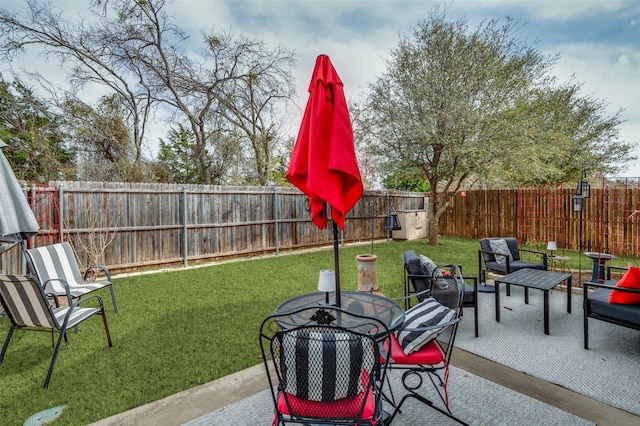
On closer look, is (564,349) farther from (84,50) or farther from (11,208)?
(84,50)

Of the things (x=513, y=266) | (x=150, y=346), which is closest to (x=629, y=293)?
(x=513, y=266)

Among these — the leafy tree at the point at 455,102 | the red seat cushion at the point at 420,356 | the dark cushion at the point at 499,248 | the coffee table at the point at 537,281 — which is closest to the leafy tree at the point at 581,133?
the leafy tree at the point at 455,102

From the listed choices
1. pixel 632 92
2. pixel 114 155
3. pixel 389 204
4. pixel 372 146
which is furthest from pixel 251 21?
pixel 632 92

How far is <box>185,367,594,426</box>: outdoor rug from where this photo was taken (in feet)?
6.47

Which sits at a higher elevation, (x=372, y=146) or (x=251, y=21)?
(x=251, y=21)

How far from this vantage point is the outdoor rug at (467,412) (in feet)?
6.47

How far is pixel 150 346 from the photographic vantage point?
3023 mm

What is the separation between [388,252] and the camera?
8.52 m

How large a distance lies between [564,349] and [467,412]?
1604 mm

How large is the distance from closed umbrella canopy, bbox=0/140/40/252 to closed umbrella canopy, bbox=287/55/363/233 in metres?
2.22

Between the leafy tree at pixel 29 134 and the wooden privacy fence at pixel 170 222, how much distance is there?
15.9ft

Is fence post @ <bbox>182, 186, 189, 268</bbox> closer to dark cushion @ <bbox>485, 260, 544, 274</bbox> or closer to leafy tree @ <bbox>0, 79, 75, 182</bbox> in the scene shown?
leafy tree @ <bbox>0, 79, 75, 182</bbox>

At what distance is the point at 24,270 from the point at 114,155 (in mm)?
7427

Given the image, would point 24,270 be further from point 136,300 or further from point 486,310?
point 486,310
